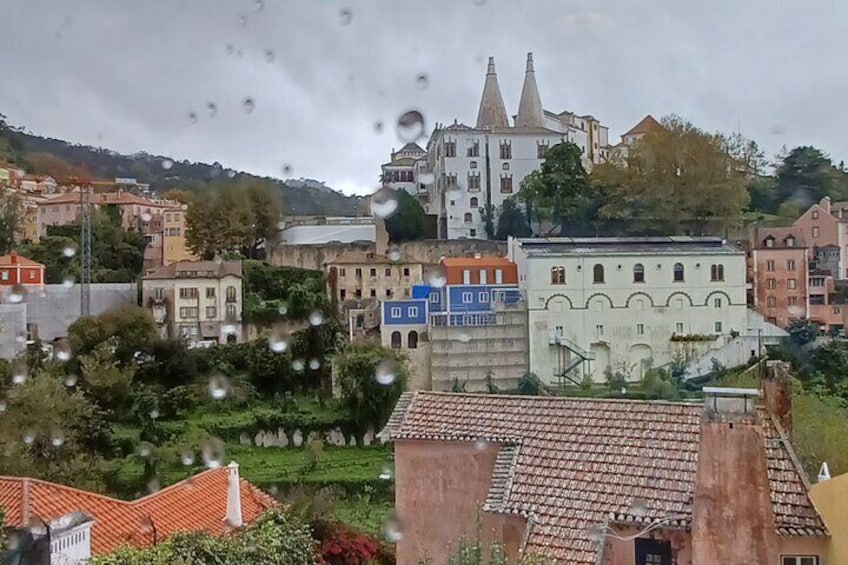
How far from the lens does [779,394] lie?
407 cm

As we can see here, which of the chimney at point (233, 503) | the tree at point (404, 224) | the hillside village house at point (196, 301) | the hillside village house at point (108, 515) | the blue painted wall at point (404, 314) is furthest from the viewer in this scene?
the tree at point (404, 224)

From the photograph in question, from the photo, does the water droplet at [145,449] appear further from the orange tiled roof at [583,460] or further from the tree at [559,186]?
the tree at [559,186]

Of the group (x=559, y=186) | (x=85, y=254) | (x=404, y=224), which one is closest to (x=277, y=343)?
(x=85, y=254)

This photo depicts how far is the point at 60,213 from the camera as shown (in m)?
17.6

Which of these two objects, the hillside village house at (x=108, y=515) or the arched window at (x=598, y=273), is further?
the arched window at (x=598, y=273)

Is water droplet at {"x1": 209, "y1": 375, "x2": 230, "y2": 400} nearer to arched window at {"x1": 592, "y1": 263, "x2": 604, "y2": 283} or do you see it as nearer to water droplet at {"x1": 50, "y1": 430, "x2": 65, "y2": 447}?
water droplet at {"x1": 50, "y1": 430, "x2": 65, "y2": 447}

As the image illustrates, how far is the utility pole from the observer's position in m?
14.9

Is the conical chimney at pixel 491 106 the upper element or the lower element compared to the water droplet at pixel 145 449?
upper

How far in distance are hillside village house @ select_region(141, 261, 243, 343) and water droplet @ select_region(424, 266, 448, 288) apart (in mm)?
3314

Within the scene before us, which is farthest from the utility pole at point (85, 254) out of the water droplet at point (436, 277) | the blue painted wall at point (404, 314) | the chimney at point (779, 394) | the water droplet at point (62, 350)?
the chimney at point (779, 394)

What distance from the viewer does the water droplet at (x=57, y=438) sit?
30.7 feet

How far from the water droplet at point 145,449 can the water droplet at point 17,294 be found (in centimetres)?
431

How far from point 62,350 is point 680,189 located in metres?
10.9

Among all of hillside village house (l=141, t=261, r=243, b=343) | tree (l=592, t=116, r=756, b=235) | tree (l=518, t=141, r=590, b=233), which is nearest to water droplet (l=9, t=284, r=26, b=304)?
hillside village house (l=141, t=261, r=243, b=343)
